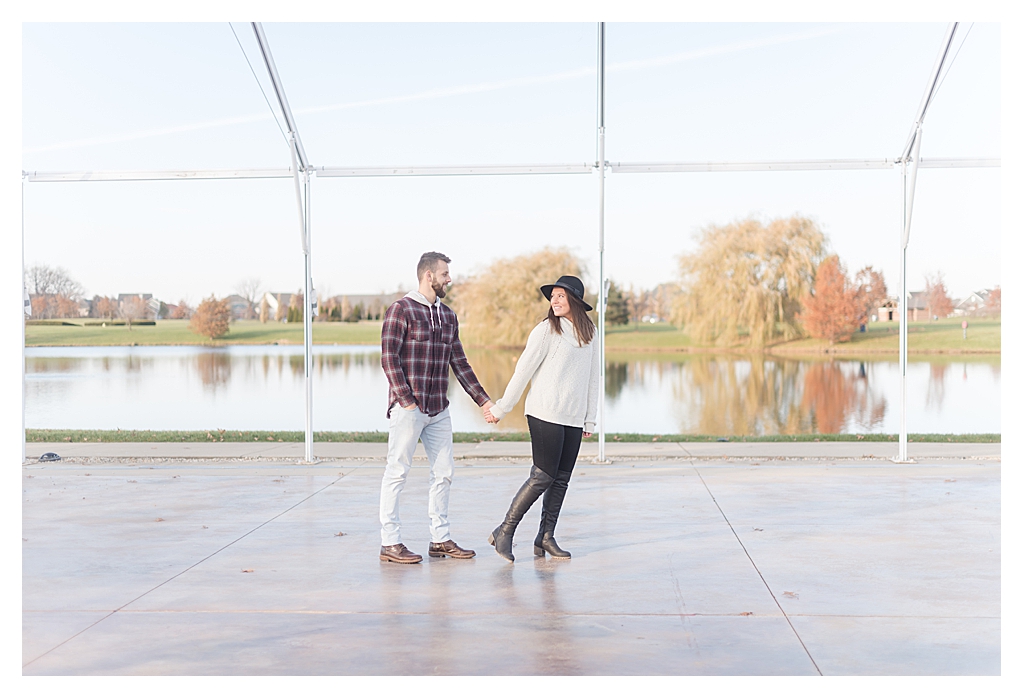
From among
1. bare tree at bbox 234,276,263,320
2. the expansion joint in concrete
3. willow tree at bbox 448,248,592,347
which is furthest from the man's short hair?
bare tree at bbox 234,276,263,320

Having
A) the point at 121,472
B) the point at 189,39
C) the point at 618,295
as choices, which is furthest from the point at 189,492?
the point at 618,295

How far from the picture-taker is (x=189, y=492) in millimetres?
8289

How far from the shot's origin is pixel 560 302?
5637mm

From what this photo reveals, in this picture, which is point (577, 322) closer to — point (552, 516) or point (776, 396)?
point (552, 516)

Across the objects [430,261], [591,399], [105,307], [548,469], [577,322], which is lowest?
[548,469]

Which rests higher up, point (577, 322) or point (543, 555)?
point (577, 322)

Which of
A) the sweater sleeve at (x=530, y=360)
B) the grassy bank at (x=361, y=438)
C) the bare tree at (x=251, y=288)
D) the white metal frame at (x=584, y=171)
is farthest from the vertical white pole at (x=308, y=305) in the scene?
the bare tree at (x=251, y=288)

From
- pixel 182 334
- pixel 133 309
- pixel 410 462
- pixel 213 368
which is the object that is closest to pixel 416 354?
pixel 410 462

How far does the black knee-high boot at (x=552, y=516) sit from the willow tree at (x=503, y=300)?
27.3m

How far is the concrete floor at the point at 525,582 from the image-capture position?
155 inches

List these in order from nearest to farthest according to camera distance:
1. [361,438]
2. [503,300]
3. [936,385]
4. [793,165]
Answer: [793,165] < [361,438] < [936,385] < [503,300]

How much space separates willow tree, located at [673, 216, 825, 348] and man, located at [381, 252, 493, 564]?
33.5 meters

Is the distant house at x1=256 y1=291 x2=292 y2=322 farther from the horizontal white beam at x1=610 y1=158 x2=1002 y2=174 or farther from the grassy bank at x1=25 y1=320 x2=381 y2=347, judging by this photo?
the horizontal white beam at x1=610 y1=158 x2=1002 y2=174

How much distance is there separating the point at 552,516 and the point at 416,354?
1208 mm
